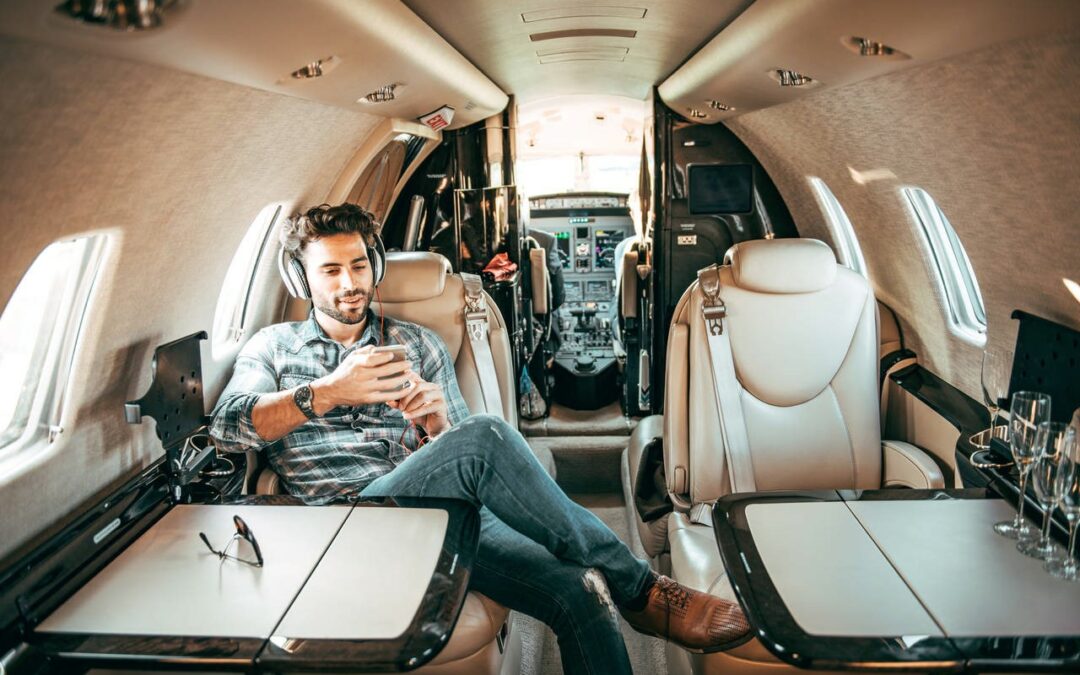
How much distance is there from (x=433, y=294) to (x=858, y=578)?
6.39ft

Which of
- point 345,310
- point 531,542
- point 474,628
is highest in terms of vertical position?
point 345,310

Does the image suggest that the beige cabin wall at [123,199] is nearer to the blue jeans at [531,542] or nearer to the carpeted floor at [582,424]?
the blue jeans at [531,542]

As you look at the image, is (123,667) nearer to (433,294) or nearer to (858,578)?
(858,578)

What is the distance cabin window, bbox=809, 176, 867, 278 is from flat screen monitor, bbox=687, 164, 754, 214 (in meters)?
0.56

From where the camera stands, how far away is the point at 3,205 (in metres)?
1.58

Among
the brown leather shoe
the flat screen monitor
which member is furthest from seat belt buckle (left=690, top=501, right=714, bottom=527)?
the flat screen monitor

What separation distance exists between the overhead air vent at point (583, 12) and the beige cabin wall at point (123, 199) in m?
0.83

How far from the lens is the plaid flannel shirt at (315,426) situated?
2.41m

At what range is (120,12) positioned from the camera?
1.29 meters

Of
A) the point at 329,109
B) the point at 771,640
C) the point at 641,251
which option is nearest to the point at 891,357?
the point at 641,251

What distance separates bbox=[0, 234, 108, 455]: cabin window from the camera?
2.05m

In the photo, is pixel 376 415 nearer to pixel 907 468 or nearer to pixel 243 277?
pixel 243 277

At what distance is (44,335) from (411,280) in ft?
4.24

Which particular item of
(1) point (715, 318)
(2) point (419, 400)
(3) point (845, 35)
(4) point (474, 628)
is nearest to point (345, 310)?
(2) point (419, 400)
